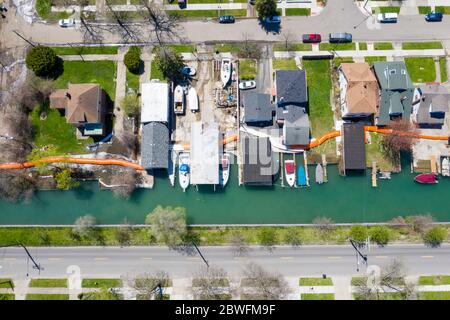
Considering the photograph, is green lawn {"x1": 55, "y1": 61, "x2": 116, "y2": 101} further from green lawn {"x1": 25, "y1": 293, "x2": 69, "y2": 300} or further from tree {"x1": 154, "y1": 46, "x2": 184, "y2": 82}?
green lawn {"x1": 25, "y1": 293, "x2": 69, "y2": 300}

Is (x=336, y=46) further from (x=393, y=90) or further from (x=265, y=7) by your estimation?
(x=265, y=7)

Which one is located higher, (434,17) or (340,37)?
(434,17)

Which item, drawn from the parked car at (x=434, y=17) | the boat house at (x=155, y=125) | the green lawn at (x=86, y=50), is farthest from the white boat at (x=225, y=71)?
the parked car at (x=434, y=17)

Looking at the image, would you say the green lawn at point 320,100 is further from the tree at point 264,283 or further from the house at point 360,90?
the tree at point 264,283

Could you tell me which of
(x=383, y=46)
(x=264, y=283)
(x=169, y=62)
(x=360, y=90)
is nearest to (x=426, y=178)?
(x=360, y=90)

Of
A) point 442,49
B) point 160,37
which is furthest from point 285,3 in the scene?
point 442,49

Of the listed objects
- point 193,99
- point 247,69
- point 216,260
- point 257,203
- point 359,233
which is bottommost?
point 216,260
